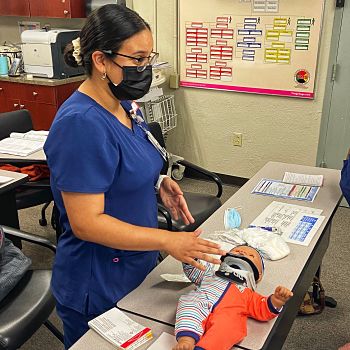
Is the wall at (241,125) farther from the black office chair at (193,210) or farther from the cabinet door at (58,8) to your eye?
the black office chair at (193,210)

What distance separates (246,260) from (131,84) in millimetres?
593

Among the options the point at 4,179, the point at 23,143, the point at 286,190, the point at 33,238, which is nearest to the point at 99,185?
the point at 33,238

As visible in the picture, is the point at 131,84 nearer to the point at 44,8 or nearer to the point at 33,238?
the point at 33,238

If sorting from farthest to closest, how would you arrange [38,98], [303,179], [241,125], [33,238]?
[38,98], [241,125], [303,179], [33,238]

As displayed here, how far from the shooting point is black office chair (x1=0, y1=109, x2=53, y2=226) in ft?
8.66

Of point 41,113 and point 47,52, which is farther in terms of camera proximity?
point 41,113

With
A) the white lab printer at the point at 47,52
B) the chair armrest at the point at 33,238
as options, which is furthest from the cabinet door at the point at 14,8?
the chair armrest at the point at 33,238

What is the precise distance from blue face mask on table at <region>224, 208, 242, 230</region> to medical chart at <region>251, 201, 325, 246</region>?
60 millimetres

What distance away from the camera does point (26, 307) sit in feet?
5.69

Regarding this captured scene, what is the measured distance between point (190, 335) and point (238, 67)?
2905 mm

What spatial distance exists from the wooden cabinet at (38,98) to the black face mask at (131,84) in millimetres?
2821

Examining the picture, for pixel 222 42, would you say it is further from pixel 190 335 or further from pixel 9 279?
pixel 190 335

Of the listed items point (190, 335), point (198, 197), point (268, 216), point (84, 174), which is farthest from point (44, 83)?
point (190, 335)

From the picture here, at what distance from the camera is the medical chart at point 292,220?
1.61 m
